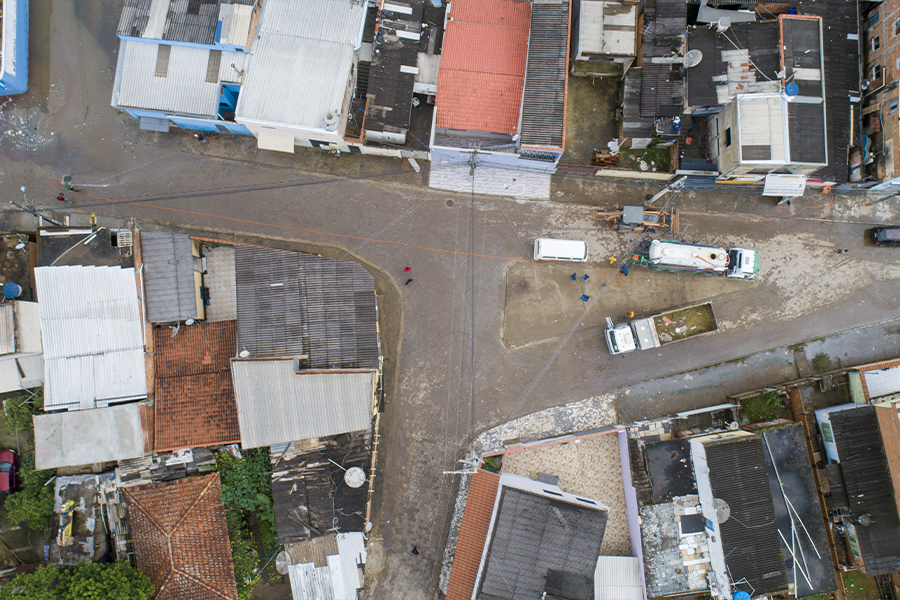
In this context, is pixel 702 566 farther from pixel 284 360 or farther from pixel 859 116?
pixel 859 116

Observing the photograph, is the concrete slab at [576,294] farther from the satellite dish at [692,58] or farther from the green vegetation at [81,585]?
the green vegetation at [81,585]

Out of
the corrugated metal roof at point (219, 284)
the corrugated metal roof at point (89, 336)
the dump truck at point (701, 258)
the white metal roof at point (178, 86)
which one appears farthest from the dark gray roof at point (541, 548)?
the white metal roof at point (178, 86)

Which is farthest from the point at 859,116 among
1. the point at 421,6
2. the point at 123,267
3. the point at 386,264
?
the point at 123,267

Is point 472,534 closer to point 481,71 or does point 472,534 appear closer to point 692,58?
point 481,71

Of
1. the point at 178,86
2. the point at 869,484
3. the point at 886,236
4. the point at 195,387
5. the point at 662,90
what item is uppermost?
the point at 662,90

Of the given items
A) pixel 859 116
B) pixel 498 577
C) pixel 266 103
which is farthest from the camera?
pixel 859 116

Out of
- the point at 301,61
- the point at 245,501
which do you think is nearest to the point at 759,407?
the point at 245,501

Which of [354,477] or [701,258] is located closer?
[354,477]
